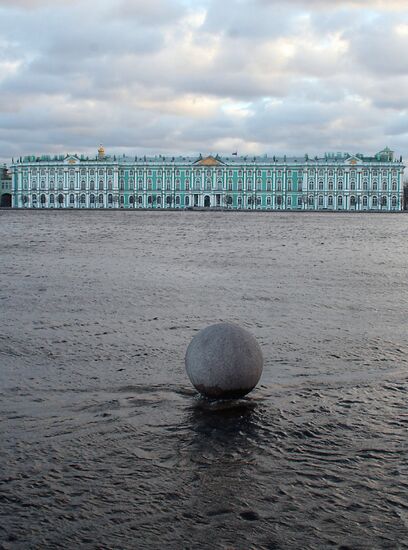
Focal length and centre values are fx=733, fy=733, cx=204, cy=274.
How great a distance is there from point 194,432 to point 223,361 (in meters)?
0.57

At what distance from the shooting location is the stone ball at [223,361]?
517cm

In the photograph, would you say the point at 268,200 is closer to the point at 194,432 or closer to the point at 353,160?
the point at 353,160

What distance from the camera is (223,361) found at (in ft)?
16.9

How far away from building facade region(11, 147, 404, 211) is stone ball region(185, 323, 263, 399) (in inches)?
4006

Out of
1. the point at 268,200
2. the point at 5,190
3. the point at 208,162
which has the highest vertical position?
the point at 208,162

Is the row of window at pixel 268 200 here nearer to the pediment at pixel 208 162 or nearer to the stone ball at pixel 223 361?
the pediment at pixel 208 162

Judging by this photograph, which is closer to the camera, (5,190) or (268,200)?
(268,200)

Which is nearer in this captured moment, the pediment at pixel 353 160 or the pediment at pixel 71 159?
the pediment at pixel 353 160

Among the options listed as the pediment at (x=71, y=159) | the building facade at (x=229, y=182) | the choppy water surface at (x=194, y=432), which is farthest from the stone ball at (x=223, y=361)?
the pediment at (x=71, y=159)

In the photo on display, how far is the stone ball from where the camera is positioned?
→ 17.0ft

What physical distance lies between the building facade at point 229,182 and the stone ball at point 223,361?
4006 inches

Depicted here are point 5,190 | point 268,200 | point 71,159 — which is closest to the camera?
point 268,200

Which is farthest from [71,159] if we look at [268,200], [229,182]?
[268,200]

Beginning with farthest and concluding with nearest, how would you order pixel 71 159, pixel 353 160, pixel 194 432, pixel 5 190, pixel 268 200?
pixel 5 190 → pixel 71 159 → pixel 268 200 → pixel 353 160 → pixel 194 432
